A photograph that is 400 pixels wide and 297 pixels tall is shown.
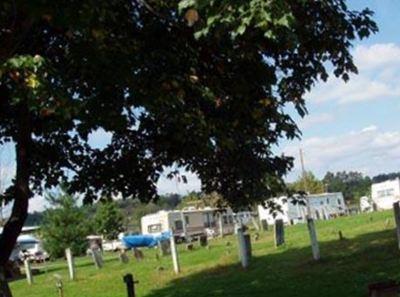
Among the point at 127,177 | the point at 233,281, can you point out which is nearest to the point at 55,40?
the point at 127,177

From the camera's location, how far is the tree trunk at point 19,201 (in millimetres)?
11641

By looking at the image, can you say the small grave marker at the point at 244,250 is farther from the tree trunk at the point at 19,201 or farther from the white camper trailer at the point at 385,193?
the white camper trailer at the point at 385,193

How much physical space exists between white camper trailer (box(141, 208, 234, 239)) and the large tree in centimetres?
5509

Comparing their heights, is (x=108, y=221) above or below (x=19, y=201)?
above

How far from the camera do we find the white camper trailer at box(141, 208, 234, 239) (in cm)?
6969

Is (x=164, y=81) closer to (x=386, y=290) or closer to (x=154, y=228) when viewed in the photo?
(x=386, y=290)

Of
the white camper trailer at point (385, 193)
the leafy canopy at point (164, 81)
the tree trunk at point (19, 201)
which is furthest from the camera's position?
the white camper trailer at point (385, 193)

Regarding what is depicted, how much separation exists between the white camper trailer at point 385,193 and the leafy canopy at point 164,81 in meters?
62.4

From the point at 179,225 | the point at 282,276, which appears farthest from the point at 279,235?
the point at 179,225

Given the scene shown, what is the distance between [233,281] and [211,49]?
7881 mm

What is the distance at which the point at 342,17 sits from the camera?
11.0 meters

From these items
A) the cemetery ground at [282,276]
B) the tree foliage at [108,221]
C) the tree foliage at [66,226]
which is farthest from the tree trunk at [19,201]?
the tree foliage at [108,221]

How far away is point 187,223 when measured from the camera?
71.6 meters

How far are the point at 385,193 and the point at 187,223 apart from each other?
21.2 meters
